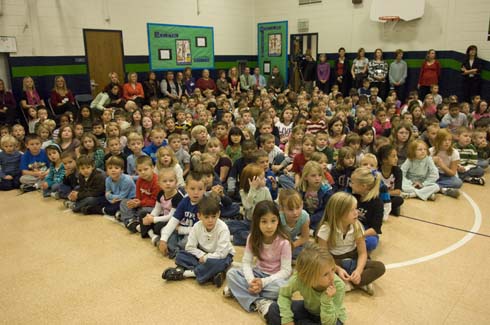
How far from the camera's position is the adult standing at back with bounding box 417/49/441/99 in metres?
10.1

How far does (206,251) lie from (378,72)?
30.8 ft

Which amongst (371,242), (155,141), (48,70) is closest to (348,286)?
(371,242)

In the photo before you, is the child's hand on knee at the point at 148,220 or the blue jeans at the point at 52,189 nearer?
the child's hand on knee at the point at 148,220

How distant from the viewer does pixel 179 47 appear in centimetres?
1170

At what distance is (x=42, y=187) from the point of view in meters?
5.14

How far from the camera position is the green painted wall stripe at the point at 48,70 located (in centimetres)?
870

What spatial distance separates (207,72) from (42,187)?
7241mm

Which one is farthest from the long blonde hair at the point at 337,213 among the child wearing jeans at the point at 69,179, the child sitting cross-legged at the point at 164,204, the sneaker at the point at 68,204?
the child wearing jeans at the point at 69,179

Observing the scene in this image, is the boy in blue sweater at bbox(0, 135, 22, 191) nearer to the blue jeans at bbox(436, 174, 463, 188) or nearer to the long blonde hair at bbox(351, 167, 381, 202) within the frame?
the long blonde hair at bbox(351, 167, 381, 202)

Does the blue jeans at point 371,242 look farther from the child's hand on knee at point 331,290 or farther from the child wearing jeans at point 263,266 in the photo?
the child's hand on knee at point 331,290

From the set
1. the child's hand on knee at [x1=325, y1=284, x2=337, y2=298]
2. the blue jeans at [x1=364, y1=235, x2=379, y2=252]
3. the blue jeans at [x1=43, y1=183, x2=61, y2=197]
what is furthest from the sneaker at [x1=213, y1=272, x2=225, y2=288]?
the blue jeans at [x1=43, y1=183, x2=61, y2=197]

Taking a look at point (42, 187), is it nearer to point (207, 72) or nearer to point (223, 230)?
point (223, 230)

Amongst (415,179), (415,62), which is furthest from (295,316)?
(415,62)

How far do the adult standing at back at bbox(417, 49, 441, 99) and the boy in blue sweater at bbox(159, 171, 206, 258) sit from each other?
8919mm
